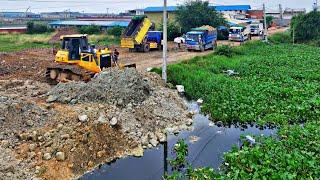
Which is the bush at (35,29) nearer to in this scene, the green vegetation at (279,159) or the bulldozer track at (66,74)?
the bulldozer track at (66,74)

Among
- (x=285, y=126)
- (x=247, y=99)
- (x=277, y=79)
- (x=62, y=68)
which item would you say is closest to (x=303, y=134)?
(x=285, y=126)

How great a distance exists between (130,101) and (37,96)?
3.86 m

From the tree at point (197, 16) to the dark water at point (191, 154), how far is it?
28417mm

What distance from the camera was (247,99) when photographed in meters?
16.3

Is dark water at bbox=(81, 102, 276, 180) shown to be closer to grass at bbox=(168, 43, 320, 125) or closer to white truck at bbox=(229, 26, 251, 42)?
grass at bbox=(168, 43, 320, 125)

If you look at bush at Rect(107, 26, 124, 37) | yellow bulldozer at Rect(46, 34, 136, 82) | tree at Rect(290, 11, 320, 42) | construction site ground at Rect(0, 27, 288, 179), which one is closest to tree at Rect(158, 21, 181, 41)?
bush at Rect(107, 26, 124, 37)

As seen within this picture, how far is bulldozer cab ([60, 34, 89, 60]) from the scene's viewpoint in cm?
1780

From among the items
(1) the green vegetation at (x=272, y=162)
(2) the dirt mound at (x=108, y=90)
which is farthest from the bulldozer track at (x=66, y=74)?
(1) the green vegetation at (x=272, y=162)

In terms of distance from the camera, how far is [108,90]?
47.7 feet

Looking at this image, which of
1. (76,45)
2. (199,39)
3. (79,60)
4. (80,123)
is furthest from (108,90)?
(199,39)

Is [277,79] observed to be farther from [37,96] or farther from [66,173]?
[66,173]

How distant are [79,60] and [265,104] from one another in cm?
872

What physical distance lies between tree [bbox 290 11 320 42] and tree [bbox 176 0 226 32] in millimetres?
9251

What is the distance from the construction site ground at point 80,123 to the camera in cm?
1023
